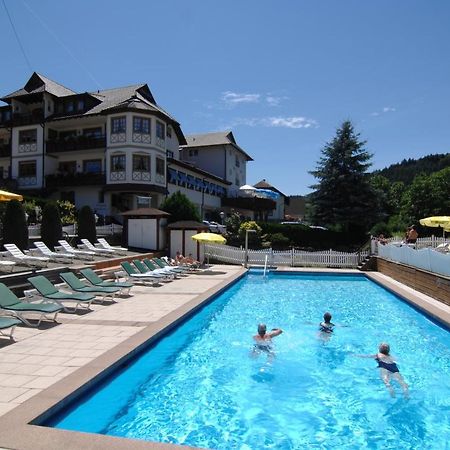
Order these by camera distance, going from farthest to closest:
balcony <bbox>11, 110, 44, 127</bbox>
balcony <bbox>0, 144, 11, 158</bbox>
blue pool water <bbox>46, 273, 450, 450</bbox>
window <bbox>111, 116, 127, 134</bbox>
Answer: balcony <bbox>0, 144, 11, 158</bbox> → balcony <bbox>11, 110, 44, 127</bbox> → window <bbox>111, 116, 127, 134</bbox> → blue pool water <bbox>46, 273, 450, 450</bbox>

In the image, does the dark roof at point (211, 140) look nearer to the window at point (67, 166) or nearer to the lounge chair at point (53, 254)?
the window at point (67, 166)

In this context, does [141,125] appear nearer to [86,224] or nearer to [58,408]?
[86,224]

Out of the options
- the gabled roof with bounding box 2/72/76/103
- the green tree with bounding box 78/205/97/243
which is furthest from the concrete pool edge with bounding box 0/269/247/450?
the gabled roof with bounding box 2/72/76/103

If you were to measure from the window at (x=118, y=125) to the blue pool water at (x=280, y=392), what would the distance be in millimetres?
22632

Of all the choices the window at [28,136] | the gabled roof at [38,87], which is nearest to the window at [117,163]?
the window at [28,136]

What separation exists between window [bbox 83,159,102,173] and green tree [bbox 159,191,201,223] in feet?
31.7

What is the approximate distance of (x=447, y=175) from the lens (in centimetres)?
4159

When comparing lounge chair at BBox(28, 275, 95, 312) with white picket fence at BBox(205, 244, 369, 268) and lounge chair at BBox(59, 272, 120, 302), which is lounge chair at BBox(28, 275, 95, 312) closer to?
lounge chair at BBox(59, 272, 120, 302)

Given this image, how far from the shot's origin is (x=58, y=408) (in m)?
4.83

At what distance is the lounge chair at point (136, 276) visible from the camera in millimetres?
15000

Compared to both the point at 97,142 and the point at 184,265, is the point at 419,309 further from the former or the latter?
the point at 97,142

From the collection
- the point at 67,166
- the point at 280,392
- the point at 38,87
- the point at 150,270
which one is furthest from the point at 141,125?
the point at 280,392

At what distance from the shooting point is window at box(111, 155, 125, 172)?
101 feet

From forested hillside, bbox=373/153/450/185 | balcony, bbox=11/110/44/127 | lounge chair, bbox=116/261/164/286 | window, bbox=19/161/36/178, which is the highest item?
forested hillside, bbox=373/153/450/185
